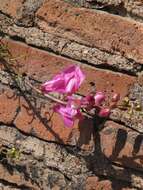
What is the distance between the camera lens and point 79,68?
4.38 ft

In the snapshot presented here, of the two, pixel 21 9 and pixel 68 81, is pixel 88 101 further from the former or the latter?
pixel 21 9

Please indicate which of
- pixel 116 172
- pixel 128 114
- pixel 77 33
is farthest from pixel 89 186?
pixel 77 33

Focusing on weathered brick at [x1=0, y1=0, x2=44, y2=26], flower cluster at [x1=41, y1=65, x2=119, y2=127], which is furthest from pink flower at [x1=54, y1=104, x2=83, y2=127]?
weathered brick at [x1=0, y1=0, x2=44, y2=26]

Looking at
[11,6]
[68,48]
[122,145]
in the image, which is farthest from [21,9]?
[122,145]

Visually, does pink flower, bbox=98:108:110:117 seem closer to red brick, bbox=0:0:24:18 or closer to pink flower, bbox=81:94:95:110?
pink flower, bbox=81:94:95:110

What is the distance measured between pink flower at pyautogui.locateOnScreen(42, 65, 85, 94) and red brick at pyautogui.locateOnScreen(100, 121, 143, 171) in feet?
0.47

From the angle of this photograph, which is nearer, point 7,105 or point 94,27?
point 94,27

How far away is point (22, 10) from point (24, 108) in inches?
9.4

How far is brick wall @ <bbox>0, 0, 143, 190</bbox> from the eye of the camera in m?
1.38

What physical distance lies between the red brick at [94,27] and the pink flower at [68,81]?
0.32 ft

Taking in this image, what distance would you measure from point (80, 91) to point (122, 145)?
6.3 inches

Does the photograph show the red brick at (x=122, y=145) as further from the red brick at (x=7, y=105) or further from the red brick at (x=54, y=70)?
the red brick at (x=7, y=105)

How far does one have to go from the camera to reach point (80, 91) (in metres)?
1.42

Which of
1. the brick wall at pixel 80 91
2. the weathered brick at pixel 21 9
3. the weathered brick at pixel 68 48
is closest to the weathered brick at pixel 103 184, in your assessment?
the brick wall at pixel 80 91
